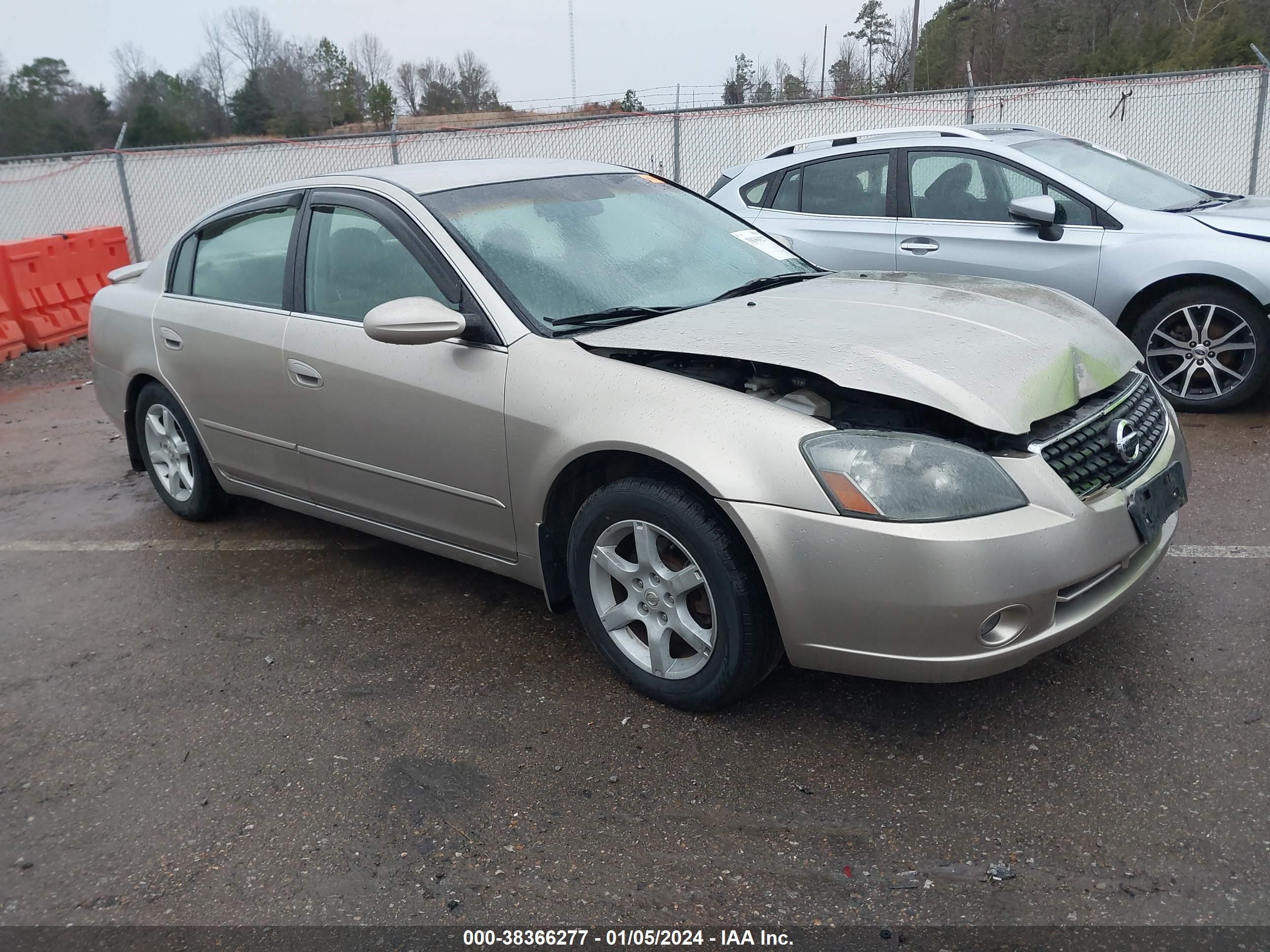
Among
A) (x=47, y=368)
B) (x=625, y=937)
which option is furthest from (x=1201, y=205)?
(x=47, y=368)

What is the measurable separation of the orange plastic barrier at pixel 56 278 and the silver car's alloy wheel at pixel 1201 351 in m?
9.69

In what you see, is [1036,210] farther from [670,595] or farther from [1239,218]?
[670,595]

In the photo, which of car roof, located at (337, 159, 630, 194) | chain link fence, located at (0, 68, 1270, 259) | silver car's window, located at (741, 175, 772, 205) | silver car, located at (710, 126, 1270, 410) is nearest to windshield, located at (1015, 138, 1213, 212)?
silver car, located at (710, 126, 1270, 410)

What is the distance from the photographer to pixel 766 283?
394 cm

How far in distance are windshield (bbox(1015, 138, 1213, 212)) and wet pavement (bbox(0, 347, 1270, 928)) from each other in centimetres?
269

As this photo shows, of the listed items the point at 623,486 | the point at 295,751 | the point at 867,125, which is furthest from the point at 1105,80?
the point at 295,751

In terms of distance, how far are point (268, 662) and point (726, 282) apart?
2.16 metres

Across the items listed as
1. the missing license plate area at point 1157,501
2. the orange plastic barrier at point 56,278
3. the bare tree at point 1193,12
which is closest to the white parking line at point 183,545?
the missing license plate area at point 1157,501

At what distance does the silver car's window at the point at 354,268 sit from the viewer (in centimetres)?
374

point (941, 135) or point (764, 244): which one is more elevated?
point (941, 135)

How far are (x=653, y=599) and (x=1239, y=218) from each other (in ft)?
15.2

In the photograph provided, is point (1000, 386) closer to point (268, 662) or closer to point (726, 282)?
point (726, 282)

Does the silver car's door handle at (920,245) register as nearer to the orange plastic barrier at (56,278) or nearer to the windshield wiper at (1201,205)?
the windshield wiper at (1201,205)

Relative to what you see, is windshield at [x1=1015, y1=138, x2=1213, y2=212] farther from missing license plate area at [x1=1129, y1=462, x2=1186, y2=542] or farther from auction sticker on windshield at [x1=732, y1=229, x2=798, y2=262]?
missing license plate area at [x1=1129, y1=462, x2=1186, y2=542]
